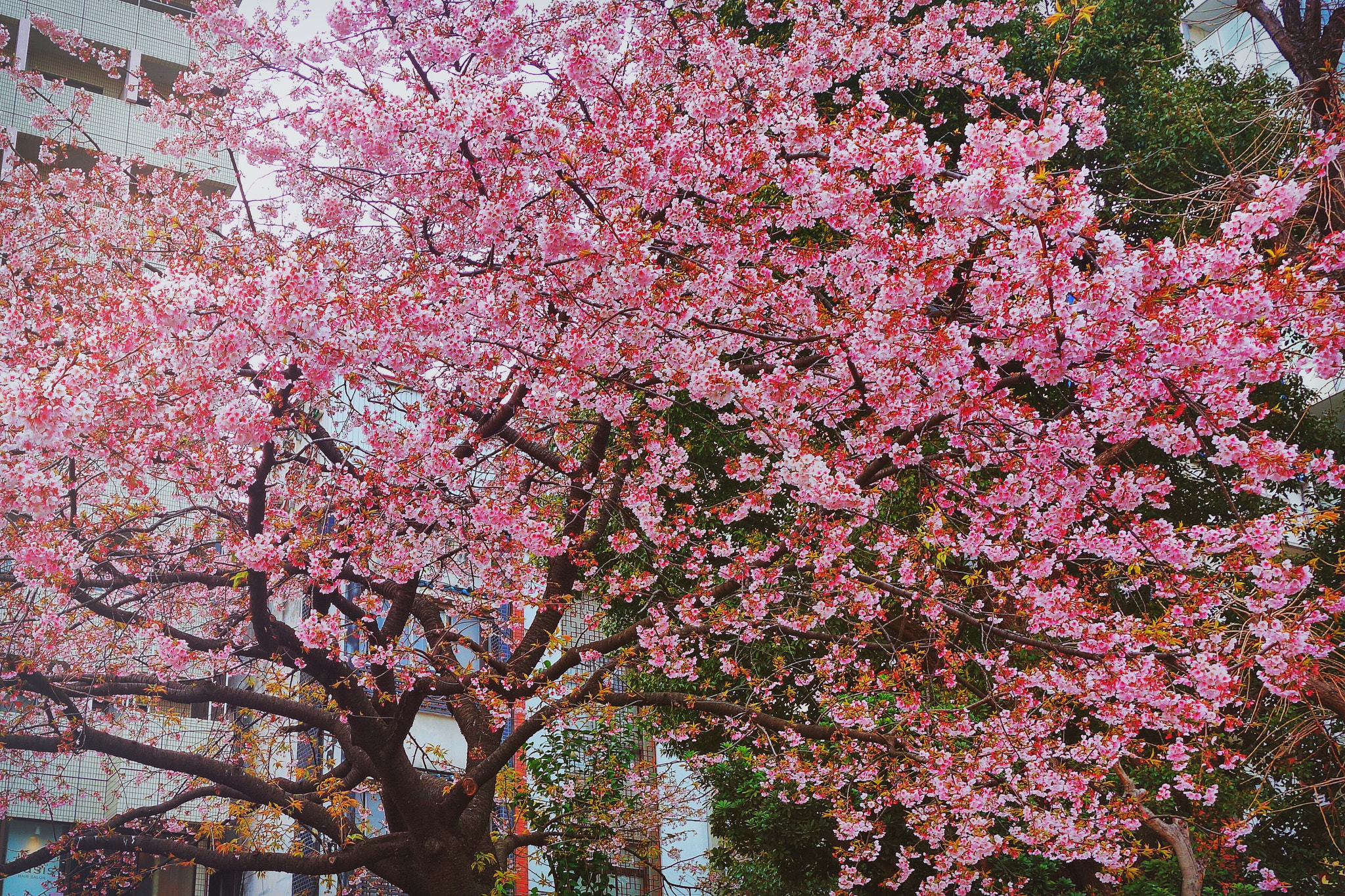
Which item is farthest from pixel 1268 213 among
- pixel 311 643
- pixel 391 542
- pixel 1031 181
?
pixel 311 643

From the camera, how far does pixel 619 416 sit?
19.8 ft

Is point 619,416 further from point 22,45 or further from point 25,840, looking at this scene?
point 22,45

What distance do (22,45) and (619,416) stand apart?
14.9 m

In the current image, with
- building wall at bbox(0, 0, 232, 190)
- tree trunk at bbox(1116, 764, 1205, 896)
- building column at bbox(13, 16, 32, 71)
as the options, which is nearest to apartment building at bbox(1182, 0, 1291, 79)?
tree trunk at bbox(1116, 764, 1205, 896)

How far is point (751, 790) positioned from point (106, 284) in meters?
7.49

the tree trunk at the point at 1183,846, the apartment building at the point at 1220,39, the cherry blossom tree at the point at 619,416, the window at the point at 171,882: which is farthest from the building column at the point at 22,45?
the tree trunk at the point at 1183,846

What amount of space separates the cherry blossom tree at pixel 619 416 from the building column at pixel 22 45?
28.2 feet

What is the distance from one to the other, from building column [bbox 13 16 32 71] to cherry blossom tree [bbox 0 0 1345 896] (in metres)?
8.58

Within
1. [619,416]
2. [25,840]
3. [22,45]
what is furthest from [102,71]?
[619,416]

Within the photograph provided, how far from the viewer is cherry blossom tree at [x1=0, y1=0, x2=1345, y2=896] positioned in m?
4.94

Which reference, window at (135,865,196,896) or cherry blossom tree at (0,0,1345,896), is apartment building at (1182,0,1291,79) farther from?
window at (135,865,196,896)

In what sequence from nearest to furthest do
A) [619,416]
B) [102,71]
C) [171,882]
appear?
1. [619,416]
2. [171,882]
3. [102,71]

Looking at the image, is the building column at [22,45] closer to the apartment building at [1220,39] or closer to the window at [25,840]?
the window at [25,840]

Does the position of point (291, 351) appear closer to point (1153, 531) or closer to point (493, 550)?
point (493, 550)
